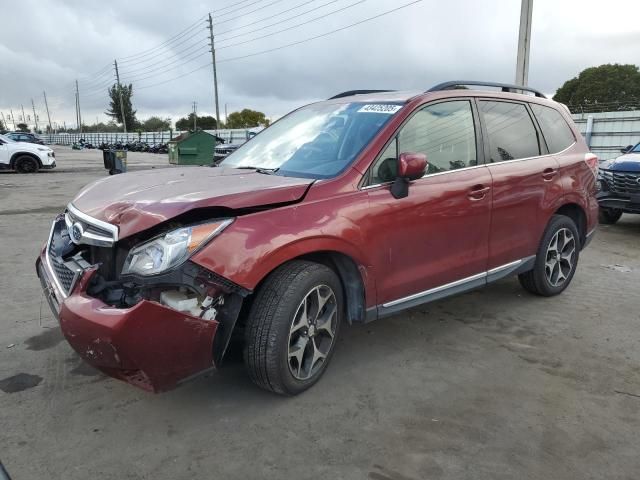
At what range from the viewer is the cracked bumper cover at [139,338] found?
2.30 metres

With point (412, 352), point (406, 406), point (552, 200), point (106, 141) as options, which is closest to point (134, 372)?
point (406, 406)

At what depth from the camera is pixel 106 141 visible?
2618 inches

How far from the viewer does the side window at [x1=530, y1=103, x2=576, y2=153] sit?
4.57 m

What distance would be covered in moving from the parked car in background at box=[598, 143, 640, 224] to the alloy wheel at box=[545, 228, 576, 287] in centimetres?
389

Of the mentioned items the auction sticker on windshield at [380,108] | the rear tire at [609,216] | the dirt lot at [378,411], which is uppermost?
the auction sticker on windshield at [380,108]

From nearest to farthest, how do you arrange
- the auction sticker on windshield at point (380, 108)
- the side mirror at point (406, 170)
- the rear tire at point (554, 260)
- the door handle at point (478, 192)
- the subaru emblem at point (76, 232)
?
1. the subaru emblem at point (76, 232)
2. the side mirror at point (406, 170)
3. the auction sticker on windshield at point (380, 108)
4. the door handle at point (478, 192)
5. the rear tire at point (554, 260)

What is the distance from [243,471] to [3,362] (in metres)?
2.06

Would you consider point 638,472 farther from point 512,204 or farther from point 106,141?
point 106,141

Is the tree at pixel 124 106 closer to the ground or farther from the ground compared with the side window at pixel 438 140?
farther from the ground

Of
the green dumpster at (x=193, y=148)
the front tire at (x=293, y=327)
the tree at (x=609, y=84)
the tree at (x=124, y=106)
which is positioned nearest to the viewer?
the front tire at (x=293, y=327)

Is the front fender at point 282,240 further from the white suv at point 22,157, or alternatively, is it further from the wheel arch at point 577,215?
the white suv at point 22,157

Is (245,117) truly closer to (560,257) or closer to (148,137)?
(148,137)

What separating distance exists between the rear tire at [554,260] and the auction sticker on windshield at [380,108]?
1.98 meters

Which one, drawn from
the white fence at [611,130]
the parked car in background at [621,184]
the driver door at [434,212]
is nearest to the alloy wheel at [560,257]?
the driver door at [434,212]
